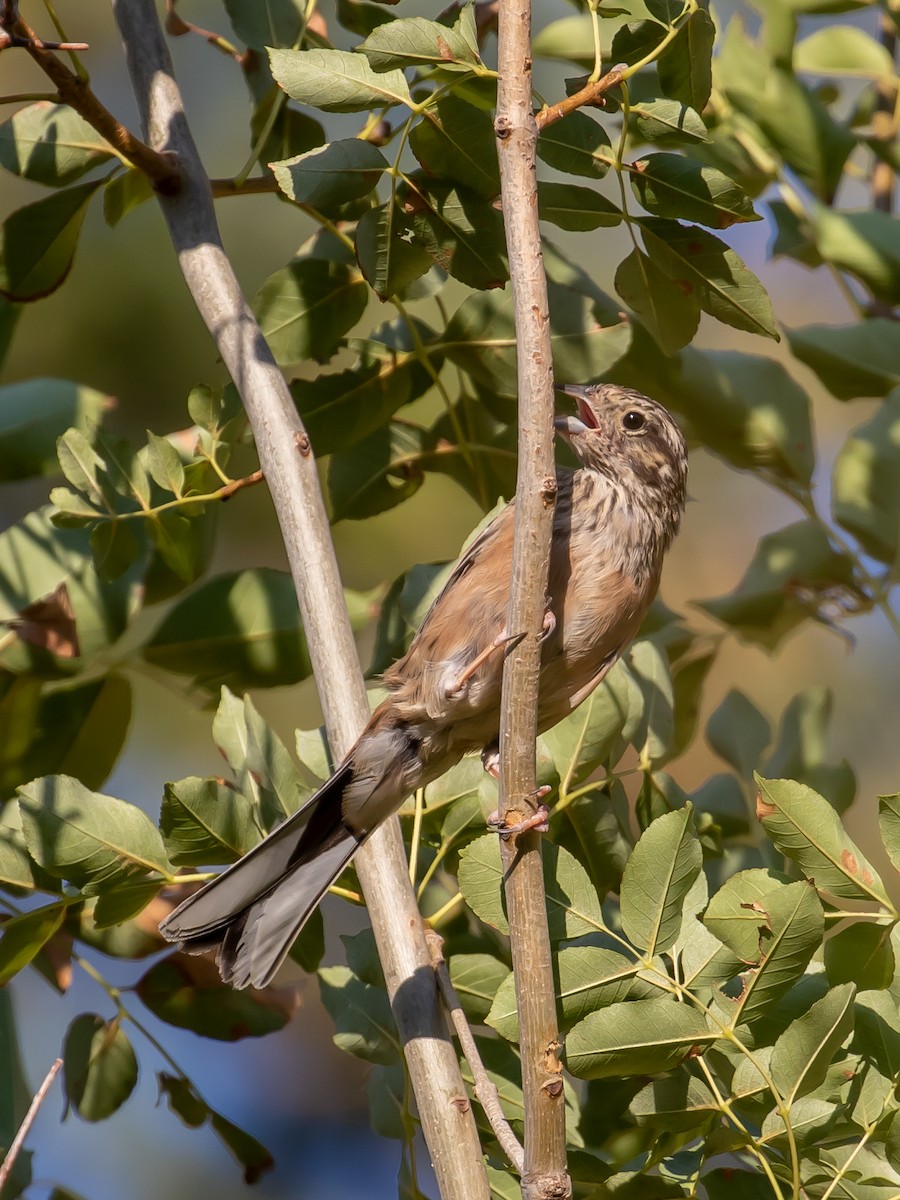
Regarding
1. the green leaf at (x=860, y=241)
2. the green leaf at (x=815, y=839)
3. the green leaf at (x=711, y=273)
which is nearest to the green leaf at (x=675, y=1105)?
the green leaf at (x=815, y=839)

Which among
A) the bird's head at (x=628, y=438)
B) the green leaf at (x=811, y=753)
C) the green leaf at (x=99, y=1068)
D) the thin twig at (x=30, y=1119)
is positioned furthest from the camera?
the bird's head at (x=628, y=438)

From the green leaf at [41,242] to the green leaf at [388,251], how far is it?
2.49 feet

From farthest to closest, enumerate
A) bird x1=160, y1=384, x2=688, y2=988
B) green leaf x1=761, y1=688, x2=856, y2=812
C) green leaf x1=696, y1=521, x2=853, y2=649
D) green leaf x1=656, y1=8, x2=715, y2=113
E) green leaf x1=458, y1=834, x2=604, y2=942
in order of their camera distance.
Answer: green leaf x1=696, y1=521, x2=853, y2=649 → green leaf x1=761, y1=688, x2=856, y2=812 → bird x1=160, y1=384, x2=688, y2=988 → green leaf x1=656, y1=8, x2=715, y2=113 → green leaf x1=458, y1=834, x2=604, y2=942

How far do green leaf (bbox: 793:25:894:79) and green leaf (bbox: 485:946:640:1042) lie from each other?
2.75 meters

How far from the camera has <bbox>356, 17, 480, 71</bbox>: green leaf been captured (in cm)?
227

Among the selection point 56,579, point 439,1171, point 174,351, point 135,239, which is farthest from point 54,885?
point 135,239

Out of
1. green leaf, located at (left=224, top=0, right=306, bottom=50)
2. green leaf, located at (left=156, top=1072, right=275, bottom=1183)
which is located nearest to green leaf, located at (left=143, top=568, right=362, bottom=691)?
green leaf, located at (left=156, top=1072, right=275, bottom=1183)

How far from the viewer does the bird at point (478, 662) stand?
2697mm

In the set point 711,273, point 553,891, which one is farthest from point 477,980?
point 711,273

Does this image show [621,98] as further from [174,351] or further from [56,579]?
[174,351]

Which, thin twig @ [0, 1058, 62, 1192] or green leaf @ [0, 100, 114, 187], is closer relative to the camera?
thin twig @ [0, 1058, 62, 1192]

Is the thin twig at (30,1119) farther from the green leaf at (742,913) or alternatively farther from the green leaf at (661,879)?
the green leaf at (742,913)

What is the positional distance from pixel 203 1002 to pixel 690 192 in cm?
195

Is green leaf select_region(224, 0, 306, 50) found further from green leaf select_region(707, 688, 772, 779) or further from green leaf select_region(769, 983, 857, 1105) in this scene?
green leaf select_region(769, 983, 857, 1105)
